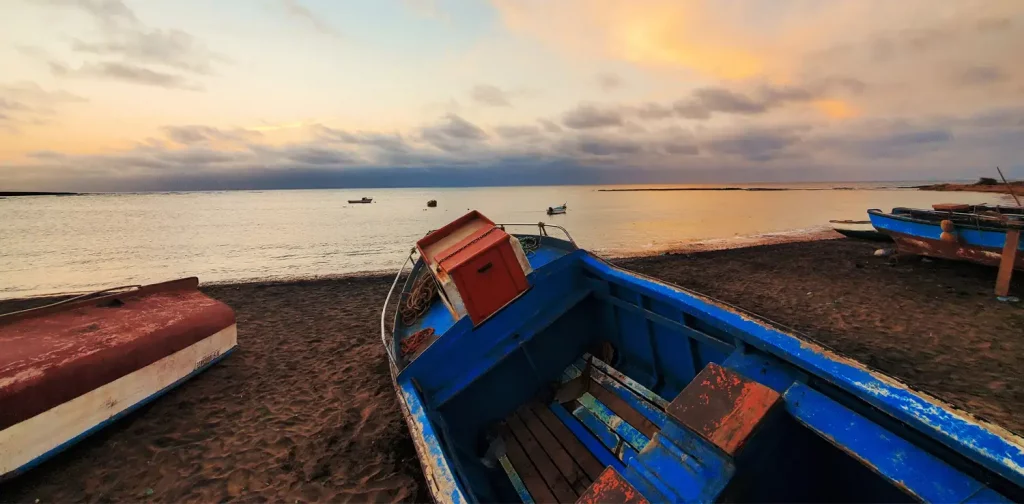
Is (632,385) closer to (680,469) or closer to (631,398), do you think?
(631,398)

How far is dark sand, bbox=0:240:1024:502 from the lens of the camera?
5160 millimetres

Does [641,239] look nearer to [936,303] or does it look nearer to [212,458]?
[936,303]

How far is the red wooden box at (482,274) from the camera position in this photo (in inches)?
199

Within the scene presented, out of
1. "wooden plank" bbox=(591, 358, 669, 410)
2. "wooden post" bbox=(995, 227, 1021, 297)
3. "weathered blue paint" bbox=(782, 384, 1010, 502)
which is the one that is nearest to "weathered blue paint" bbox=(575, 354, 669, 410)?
"wooden plank" bbox=(591, 358, 669, 410)

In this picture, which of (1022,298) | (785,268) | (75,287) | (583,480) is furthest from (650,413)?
(75,287)

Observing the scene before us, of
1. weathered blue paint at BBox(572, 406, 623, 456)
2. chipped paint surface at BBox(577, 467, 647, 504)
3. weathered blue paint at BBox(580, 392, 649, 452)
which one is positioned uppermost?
chipped paint surface at BBox(577, 467, 647, 504)

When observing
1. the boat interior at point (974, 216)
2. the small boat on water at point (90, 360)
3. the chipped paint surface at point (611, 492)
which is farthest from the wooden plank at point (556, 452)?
the boat interior at point (974, 216)

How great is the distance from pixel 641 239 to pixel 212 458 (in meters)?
29.4

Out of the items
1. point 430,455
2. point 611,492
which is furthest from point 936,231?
point 430,455

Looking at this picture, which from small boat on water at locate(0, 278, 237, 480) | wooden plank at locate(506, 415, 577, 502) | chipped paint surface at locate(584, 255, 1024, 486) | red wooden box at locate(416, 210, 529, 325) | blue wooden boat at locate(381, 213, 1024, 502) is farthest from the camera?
red wooden box at locate(416, 210, 529, 325)

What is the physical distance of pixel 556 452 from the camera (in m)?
4.47

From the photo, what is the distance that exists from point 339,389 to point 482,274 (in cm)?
438

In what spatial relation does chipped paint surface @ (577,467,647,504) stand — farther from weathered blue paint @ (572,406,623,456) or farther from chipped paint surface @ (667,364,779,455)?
weathered blue paint @ (572,406,623,456)

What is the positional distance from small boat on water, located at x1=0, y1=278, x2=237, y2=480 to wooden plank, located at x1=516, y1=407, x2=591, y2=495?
5.60m
